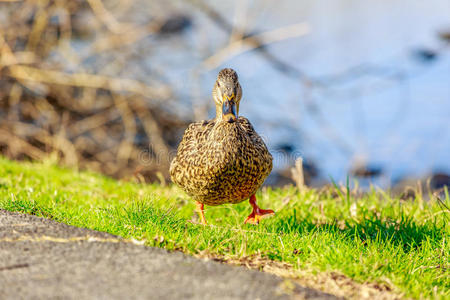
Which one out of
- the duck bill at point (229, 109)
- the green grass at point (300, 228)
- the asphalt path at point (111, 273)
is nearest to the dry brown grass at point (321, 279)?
the green grass at point (300, 228)

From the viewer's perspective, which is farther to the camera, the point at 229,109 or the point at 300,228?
the point at 300,228

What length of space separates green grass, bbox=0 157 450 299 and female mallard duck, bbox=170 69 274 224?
0.29 meters

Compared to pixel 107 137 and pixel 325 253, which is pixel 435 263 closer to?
pixel 325 253

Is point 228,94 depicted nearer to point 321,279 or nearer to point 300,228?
point 300,228

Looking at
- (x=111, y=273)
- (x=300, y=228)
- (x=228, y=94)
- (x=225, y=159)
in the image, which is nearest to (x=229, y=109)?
(x=228, y=94)

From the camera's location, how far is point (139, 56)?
1040 centimetres

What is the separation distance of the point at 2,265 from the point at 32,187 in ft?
9.66

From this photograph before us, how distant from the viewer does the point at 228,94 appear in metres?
4.12

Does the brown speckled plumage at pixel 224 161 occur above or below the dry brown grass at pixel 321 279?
above

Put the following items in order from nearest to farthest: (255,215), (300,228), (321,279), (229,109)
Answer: (321,279)
(229,109)
(300,228)
(255,215)

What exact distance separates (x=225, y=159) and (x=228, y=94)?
0.55 m

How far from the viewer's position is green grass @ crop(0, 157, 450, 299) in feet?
10.3

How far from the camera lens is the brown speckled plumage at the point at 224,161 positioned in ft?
13.6

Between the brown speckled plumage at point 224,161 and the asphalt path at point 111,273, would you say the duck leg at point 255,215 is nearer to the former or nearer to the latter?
the brown speckled plumage at point 224,161
